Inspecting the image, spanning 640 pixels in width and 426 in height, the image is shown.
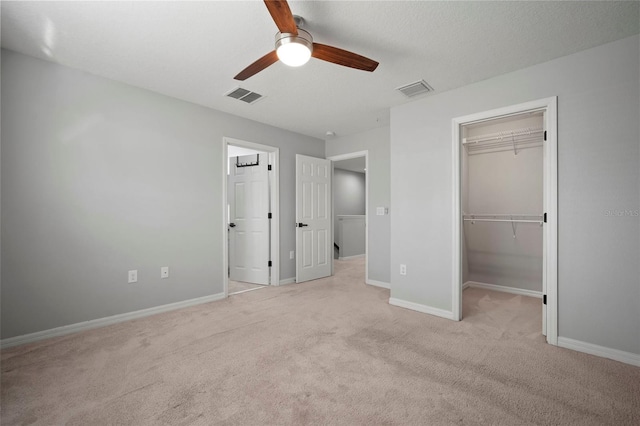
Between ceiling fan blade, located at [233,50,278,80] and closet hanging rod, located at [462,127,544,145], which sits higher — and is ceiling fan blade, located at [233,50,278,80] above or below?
above

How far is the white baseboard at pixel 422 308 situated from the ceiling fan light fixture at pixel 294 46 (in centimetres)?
283

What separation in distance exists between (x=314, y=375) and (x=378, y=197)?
308cm

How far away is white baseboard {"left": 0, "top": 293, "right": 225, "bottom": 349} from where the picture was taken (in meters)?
2.42

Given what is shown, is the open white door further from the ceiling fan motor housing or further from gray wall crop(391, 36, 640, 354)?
the ceiling fan motor housing

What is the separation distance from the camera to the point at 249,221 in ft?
15.3

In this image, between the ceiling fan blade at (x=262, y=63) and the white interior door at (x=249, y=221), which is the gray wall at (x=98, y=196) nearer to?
the white interior door at (x=249, y=221)

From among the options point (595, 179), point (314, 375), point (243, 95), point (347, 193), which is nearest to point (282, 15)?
point (243, 95)

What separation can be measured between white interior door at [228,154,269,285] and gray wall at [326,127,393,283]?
1.67 m

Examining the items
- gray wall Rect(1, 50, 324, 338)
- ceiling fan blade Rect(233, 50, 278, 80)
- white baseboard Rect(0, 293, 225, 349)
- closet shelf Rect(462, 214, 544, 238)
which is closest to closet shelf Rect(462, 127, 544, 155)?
closet shelf Rect(462, 214, 544, 238)

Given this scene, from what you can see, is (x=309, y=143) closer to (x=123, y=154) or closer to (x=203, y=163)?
(x=203, y=163)

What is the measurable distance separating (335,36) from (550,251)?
2553 millimetres

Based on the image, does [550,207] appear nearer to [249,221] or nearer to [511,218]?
[511,218]

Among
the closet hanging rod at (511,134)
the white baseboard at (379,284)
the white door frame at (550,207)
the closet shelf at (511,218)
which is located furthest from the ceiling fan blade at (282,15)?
the white baseboard at (379,284)

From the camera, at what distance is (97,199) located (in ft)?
9.34
